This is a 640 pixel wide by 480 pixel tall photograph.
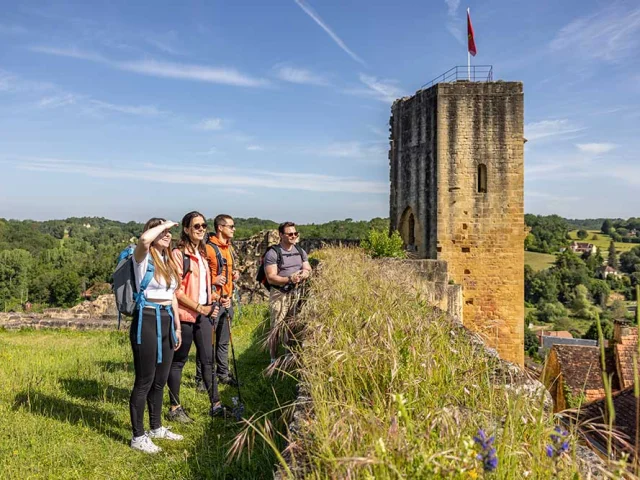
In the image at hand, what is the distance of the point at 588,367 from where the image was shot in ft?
38.8

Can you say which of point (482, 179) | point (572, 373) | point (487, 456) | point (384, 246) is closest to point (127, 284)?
point (487, 456)

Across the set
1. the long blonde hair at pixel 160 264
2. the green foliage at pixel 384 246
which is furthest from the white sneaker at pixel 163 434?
the green foliage at pixel 384 246

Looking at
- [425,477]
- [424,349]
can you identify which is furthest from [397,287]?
[425,477]

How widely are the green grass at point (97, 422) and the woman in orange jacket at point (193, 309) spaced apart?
10.3 inches

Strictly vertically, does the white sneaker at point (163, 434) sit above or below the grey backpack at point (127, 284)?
below

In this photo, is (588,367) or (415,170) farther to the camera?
(415,170)

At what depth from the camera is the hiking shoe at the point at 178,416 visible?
451cm

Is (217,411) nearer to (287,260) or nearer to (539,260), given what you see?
(287,260)

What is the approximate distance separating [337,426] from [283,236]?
426 centimetres

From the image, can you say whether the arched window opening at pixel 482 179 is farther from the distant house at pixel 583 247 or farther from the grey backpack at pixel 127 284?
the distant house at pixel 583 247

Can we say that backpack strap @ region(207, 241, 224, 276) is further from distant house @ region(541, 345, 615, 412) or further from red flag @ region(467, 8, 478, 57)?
red flag @ region(467, 8, 478, 57)

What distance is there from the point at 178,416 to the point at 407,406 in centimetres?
307

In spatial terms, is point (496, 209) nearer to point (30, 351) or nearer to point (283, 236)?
point (283, 236)

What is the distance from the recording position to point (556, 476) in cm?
172
